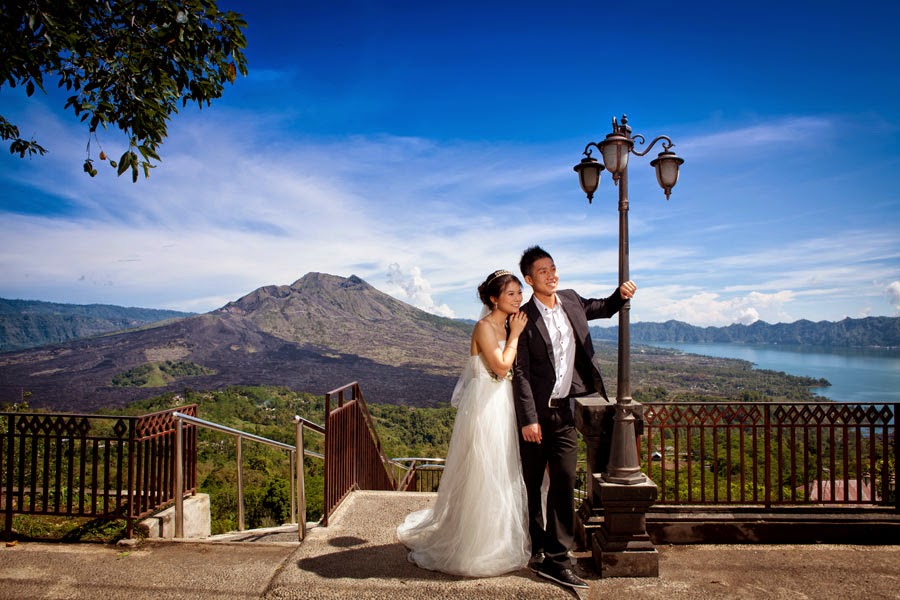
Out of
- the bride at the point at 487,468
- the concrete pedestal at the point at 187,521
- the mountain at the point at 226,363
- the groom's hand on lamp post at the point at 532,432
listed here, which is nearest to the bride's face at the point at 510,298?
the bride at the point at 487,468

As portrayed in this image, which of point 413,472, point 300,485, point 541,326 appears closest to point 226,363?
point 413,472

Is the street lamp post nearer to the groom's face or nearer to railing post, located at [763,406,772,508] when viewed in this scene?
the groom's face

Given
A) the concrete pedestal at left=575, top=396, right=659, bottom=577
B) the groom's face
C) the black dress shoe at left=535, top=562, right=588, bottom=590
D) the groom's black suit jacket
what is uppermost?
the groom's face

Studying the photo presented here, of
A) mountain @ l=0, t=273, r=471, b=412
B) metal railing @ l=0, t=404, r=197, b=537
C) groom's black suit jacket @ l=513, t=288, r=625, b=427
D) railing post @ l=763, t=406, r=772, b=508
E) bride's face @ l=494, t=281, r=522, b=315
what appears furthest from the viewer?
mountain @ l=0, t=273, r=471, b=412

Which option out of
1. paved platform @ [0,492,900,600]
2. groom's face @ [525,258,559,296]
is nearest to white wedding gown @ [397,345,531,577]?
paved platform @ [0,492,900,600]

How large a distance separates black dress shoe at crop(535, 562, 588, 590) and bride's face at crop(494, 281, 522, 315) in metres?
1.61

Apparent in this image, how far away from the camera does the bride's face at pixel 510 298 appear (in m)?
3.54

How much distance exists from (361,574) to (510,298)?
6.66 ft

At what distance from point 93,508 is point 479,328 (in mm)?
3476

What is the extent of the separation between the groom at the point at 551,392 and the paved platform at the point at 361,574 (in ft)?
0.86

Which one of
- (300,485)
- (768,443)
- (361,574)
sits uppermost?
(768,443)

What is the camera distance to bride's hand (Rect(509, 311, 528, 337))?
349 centimetres

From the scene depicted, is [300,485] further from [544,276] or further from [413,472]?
[413,472]

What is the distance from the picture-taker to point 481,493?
351 centimetres
